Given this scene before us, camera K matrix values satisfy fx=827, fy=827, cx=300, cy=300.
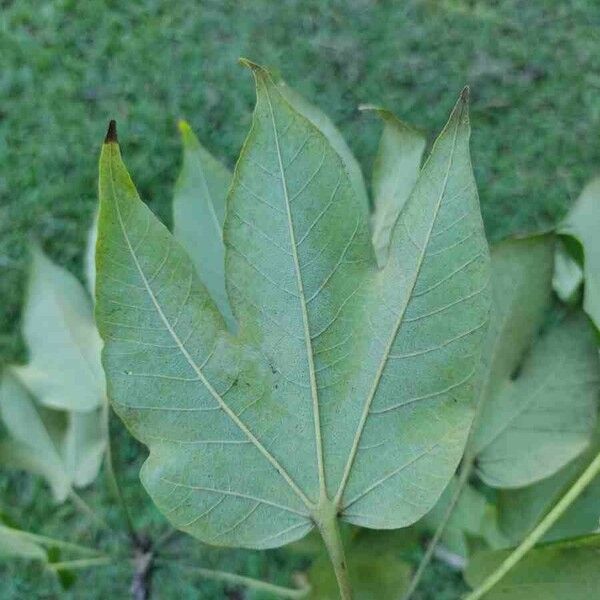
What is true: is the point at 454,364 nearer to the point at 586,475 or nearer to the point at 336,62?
the point at 586,475

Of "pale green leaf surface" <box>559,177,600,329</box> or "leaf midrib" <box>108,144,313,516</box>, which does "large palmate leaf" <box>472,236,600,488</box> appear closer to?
"pale green leaf surface" <box>559,177,600,329</box>

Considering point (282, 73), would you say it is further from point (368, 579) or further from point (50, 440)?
point (368, 579)

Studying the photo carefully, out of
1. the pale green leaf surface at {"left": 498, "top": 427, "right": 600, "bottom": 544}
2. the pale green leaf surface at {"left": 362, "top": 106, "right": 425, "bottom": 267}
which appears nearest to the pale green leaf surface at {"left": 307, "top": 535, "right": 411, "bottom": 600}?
the pale green leaf surface at {"left": 498, "top": 427, "right": 600, "bottom": 544}

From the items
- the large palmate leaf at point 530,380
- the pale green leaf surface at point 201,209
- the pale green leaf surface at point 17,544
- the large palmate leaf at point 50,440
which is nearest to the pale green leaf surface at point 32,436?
the large palmate leaf at point 50,440

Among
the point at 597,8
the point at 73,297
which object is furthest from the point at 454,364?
the point at 597,8

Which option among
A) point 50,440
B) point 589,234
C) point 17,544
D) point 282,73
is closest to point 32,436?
point 50,440

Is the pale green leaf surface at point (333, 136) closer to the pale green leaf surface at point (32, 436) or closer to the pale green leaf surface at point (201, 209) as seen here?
the pale green leaf surface at point (201, 209)
